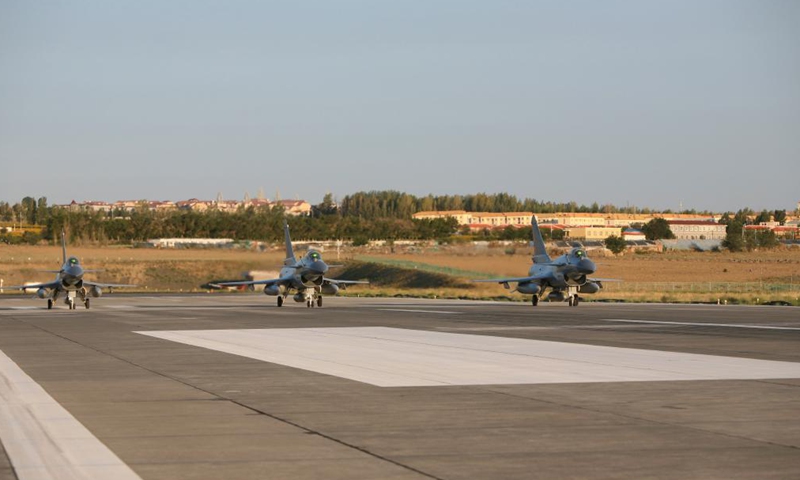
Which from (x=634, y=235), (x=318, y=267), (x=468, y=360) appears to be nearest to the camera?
(x=468, y=360)

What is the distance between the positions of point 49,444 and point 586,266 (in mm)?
44139

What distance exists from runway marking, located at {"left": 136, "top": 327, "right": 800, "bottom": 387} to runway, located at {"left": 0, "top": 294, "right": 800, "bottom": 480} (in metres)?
0.06

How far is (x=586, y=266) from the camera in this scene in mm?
53938

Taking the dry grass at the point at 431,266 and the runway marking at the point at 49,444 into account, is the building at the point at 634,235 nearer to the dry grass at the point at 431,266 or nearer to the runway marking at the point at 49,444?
the dry grass at the point at 431,266

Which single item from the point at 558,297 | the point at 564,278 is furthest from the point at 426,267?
the point at 564,278

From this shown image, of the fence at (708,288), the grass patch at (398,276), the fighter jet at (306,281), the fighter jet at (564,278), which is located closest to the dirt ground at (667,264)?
the grass patch at (398,276)

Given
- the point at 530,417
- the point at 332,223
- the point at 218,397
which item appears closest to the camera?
the point at 530,417

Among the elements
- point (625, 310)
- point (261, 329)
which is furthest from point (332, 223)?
point (261, 329)

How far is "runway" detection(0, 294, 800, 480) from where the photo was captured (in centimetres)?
1045

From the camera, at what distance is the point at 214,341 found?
29.4 metres

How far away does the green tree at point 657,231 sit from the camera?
625 ft

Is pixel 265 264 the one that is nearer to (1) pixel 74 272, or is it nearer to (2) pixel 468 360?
(1) pixel 74 272

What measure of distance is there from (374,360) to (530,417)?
30.8 ft

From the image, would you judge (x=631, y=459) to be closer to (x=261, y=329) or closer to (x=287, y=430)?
(x=287, y=430)
